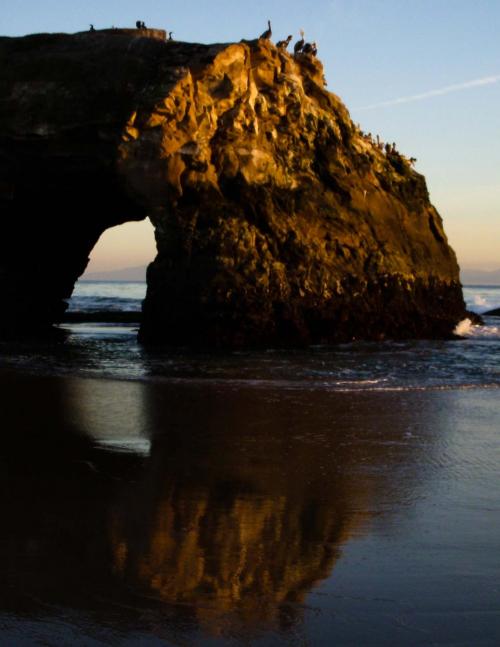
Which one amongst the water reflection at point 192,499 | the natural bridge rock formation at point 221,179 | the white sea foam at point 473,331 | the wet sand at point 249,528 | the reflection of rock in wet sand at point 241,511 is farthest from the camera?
the white sea foam at point 473,331

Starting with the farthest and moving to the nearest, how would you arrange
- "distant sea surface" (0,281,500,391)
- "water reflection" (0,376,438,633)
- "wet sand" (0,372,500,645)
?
1. "distant sea surface" (0,281,500,391)
2. "water reflection" (0,376,438,633)
3. "wet sand" (0,372,500,645)

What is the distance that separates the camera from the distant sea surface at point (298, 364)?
11.7 meters

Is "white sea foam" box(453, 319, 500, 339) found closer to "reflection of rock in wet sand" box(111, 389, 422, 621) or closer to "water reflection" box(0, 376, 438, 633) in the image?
"water reflection" box(0, 376, 438, 633)

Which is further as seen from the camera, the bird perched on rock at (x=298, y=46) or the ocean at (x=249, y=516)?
the bird perched on rock at (x=298, y=46)

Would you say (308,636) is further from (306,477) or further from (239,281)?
(239,281)

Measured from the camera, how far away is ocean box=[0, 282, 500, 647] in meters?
3.47

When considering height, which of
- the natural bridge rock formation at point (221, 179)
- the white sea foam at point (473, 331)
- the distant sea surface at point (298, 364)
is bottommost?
the distant sea surface at point (298, 364)

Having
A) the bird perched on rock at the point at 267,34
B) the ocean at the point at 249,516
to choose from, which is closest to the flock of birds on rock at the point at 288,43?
the bird perched on rock at the point at 267,34

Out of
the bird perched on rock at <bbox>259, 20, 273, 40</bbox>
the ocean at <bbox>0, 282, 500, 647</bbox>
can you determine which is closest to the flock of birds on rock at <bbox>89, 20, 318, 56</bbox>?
the bird perched on rock at <bbox>259, 20, 273, 40</bbox>

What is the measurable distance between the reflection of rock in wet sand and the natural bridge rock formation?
26.2ft

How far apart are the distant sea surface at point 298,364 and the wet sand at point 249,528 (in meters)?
2.80

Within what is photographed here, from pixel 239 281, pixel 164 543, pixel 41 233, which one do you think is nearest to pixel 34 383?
pixel 239 281

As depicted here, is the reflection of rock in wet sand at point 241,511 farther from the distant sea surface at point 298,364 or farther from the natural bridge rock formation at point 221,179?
the natural bridge rock formation at point 221,179

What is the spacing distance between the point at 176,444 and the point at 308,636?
159 inches
